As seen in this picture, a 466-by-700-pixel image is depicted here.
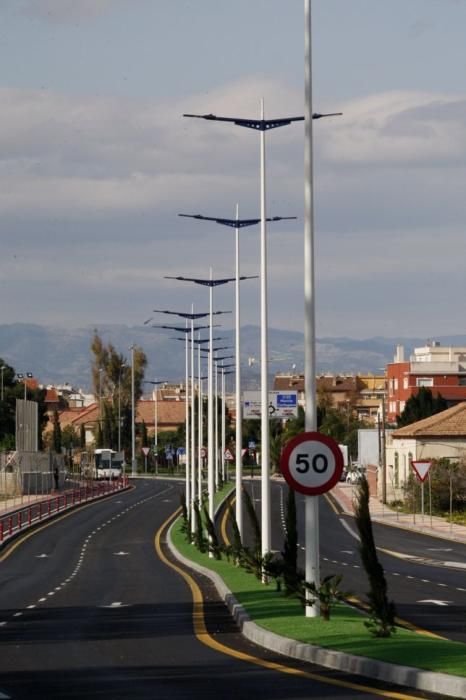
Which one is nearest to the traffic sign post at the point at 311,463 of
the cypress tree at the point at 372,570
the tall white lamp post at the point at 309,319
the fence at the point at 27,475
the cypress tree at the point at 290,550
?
the tall white lamp post at the point at 309,319

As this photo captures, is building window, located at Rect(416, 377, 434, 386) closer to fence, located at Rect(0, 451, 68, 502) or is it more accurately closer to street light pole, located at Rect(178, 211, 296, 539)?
fence, located at Rect(0, 451, 68, 502)

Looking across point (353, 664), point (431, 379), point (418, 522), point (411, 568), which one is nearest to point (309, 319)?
point (353, 664)

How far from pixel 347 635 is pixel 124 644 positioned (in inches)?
162

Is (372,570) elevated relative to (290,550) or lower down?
elevated

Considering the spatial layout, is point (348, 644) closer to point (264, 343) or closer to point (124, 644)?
point (124, 644)

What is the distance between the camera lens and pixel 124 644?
2305 centimetres

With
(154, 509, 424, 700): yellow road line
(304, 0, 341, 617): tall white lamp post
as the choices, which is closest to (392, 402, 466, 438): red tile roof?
(154, 509, 424, 700): yellow road line

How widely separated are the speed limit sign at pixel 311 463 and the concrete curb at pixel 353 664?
2.07 meters

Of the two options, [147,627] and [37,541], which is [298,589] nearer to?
[147,627]

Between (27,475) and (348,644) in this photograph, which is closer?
(348,644)

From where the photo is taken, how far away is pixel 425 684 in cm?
1532

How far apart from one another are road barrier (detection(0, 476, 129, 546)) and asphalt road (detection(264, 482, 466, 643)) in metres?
11.8

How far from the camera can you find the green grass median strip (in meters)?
17.0

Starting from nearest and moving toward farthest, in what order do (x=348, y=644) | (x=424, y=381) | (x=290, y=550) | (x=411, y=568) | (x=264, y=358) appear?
1. (x=348, y=644)
2. (x=290, y=550)
3. (x=264, y=358)
4. (x=411, y=568)
5. (x=424, y=381)
